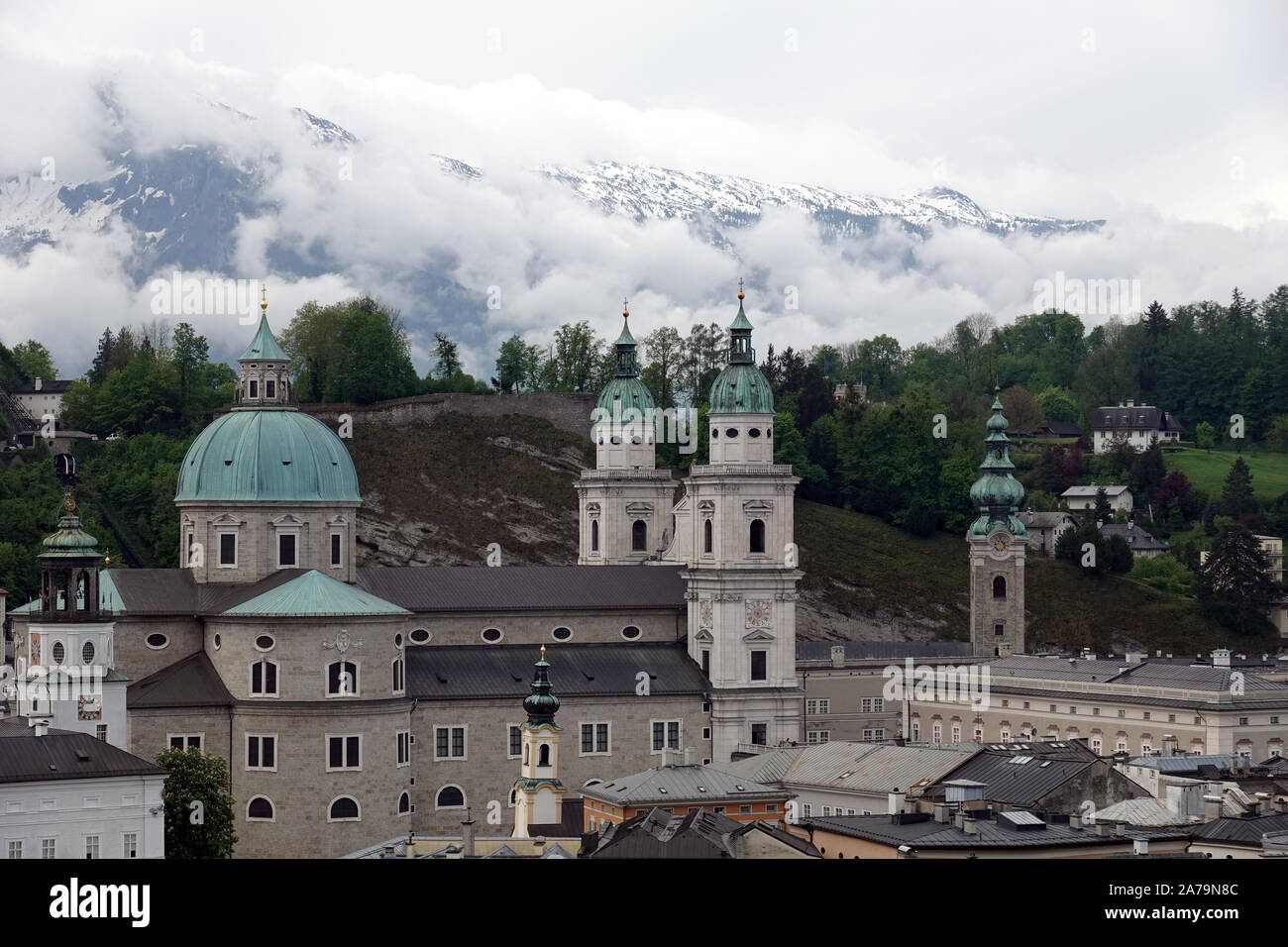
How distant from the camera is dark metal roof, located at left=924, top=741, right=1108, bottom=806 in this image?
61.2 m

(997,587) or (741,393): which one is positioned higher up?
(741,393)

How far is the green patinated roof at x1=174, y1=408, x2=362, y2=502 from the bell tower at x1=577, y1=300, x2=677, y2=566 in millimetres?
17855

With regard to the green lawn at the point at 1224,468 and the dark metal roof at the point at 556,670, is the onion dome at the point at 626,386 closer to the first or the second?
the dark metal roof at the point at 556,670

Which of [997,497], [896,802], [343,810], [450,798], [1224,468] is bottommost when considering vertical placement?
[450,798]

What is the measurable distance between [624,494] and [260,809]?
28.9m

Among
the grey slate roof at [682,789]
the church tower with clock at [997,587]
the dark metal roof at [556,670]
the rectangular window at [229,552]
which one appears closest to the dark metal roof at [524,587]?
the dark metal roof at [556,670]

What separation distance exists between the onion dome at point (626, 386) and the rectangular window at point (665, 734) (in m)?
20.3

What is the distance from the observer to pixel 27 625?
6812cm

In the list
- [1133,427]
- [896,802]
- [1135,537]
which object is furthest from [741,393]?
[1133,427]

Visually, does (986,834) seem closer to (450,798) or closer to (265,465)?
(450,798)

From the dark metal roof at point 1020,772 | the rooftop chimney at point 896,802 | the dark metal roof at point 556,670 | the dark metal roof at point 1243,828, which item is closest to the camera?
the dark metal roof at point 1243,828

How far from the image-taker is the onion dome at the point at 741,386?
8488 cm

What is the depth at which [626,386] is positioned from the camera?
97625 millimetres

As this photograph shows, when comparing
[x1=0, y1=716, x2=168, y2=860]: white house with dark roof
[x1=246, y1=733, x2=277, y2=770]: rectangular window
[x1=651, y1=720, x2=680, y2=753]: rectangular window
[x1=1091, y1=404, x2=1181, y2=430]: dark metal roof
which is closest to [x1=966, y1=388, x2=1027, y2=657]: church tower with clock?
[x1=651, y1=720, x2=680, y2=753]: rectangular window
